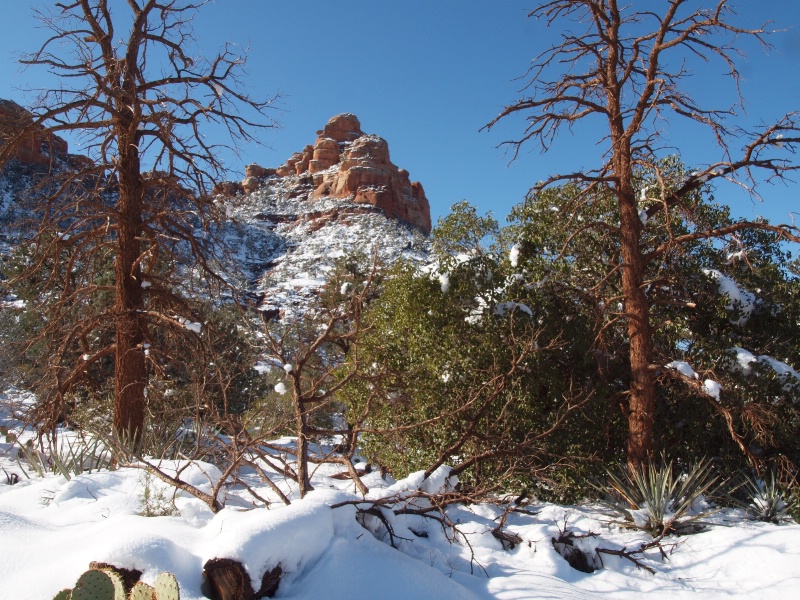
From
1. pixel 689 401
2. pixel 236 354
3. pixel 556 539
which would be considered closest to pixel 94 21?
pixel 556 539

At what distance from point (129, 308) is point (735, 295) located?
766 centimetres

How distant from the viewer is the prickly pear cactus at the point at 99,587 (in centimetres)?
240

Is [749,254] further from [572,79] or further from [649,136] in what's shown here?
[572,79]

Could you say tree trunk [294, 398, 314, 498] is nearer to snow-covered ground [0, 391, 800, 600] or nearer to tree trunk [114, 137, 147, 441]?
snow-covered ground [0, 391, 800, 600]

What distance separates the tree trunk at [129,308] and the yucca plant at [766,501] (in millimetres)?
6921

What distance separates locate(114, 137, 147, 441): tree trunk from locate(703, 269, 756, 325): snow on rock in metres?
7.27

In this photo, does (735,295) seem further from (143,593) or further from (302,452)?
(143,593)

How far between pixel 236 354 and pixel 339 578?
13.9 metres

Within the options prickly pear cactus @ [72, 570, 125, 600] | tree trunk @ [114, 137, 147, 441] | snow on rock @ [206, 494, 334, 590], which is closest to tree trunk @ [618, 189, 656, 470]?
snow on rock @ [206, 494, 334, 590]

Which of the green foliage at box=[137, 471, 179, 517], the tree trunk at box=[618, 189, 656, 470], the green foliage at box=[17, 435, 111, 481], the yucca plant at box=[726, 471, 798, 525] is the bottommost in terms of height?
the yucca plant at box=[726, 471, 798, 525]

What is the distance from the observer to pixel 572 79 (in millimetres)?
7086

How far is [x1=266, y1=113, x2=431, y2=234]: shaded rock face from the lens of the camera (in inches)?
3981

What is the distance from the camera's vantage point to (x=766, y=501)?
20.3 ft

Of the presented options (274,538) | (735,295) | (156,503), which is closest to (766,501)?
(735,295)
